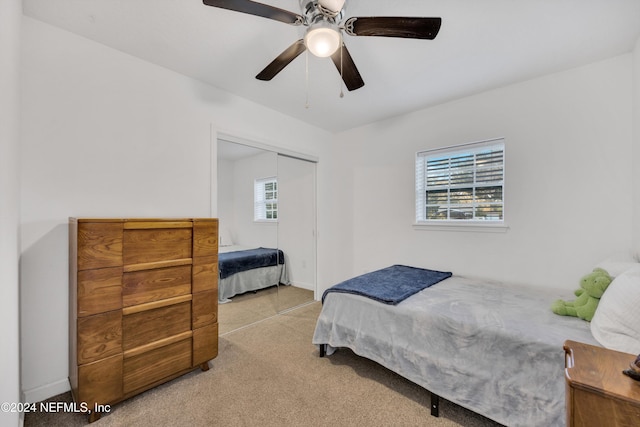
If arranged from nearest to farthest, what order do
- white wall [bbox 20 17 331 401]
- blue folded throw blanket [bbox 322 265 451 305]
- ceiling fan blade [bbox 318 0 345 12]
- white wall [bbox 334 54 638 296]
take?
ceiling fan blade [bbox 318 0 345 12]
white wall [bbox 20 17 331 401]
blue folded throw blanket [bbox 322 265 451 305]
white wall [bbox 334 54 638 296]

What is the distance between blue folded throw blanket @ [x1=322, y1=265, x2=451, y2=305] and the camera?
209 cm

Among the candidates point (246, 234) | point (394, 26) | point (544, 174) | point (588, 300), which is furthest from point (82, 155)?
point (544, 174)

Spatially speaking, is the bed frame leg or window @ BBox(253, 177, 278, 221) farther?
window @ BBox(253, 177, 278, 221)

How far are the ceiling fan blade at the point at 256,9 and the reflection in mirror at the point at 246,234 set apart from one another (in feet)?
5.34

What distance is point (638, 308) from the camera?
1171 millimetres

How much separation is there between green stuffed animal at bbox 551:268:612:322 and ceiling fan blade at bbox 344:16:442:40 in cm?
170

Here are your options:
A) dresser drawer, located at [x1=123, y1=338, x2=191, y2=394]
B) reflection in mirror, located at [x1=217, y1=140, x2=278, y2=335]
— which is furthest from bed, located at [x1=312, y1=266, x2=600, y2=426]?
reflection in mirror, located at [x1=217, y1=140, x2=278, y2=335]

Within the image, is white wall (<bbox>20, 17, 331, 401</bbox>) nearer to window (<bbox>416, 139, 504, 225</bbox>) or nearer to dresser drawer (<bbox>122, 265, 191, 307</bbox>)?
dresser drawer (<bbox>122, 265, 191, 307</bbox>)

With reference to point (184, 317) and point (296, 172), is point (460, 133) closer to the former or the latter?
point (296, 172)

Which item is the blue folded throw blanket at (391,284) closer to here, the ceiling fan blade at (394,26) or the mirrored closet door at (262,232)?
the mirrored closet door at (262,232)

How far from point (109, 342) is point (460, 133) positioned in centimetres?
361

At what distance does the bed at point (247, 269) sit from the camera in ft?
10.2

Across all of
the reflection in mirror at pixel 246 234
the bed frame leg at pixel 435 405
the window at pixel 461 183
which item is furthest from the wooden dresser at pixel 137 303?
the window at pixel 461 183

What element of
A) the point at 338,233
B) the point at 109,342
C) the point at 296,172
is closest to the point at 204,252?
the point at 109,342
